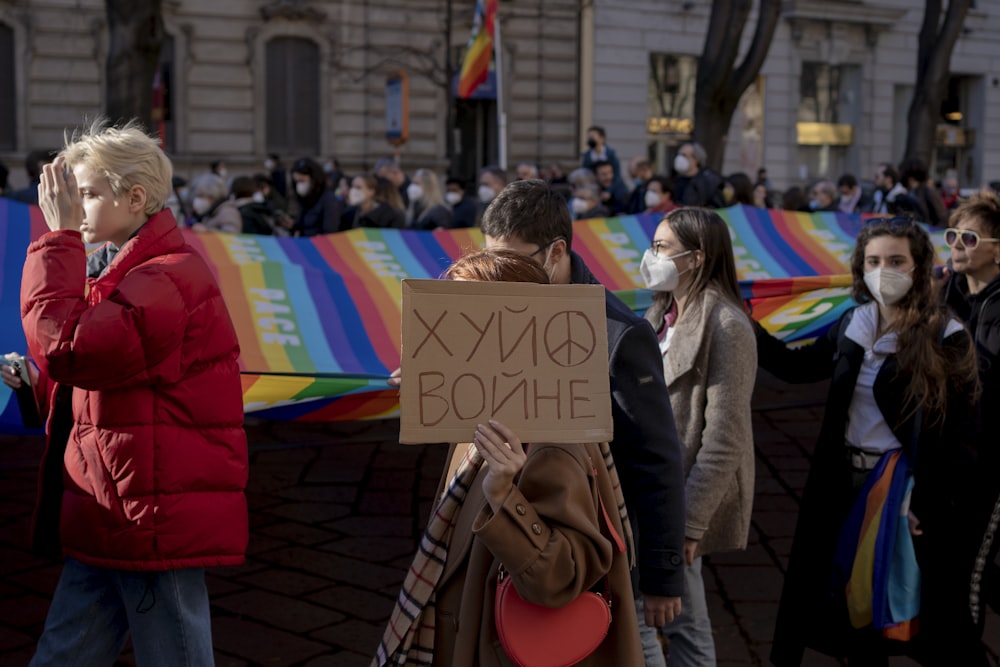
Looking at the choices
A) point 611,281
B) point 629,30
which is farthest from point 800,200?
point 629,30

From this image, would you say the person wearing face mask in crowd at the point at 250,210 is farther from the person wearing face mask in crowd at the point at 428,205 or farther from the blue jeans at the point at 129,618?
the blue jeans at the point at 129,618

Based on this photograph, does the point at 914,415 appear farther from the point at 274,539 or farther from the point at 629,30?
the point at 629,30

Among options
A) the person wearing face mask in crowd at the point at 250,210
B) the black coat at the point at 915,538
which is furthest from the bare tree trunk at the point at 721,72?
Answer: the black coat at the point at 915,538

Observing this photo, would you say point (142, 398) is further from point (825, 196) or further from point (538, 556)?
point (825, 196)

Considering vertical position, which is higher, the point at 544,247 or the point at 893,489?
the point at 544,247

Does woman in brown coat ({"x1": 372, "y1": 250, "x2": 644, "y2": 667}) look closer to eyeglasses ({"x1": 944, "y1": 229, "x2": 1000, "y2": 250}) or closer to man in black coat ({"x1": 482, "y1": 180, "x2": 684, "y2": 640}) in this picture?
man in black coat ({"x1": 482, "y1": 180, "x2": 684, "y2": 640})

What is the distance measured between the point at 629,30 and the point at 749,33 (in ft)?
11.9

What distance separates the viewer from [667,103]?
29.4 metres

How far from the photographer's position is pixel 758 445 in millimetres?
8195

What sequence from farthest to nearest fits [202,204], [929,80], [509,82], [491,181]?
[509,82]
[929,80]
[491,181]
[202,204]

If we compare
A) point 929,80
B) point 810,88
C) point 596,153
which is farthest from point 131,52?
point 810,88

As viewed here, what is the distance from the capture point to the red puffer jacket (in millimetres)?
2818

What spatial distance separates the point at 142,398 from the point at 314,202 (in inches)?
296

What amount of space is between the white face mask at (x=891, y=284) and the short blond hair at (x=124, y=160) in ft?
7.10
